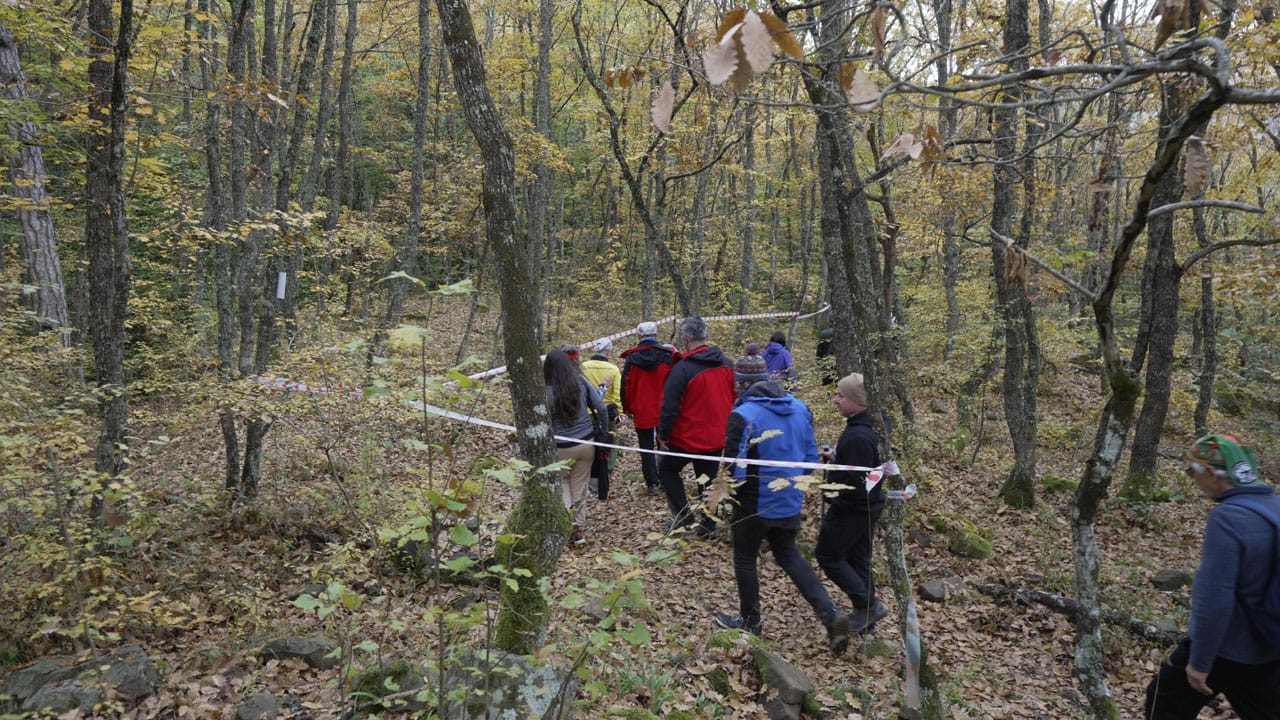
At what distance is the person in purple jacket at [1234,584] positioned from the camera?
11.0 feet

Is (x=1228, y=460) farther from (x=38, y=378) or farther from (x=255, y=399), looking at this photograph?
(x=38, y=378)

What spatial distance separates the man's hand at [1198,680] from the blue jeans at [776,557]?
2.19 meters

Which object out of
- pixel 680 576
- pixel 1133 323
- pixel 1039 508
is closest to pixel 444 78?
pixel 680 576

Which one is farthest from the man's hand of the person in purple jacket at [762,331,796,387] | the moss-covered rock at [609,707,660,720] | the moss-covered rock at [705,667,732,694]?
the person in purple jacket at [762,331,796,387]

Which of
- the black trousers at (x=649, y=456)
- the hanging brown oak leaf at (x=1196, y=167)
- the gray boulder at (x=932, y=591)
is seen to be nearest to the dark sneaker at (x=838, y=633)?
the gray boulder at (x=932, y=591)

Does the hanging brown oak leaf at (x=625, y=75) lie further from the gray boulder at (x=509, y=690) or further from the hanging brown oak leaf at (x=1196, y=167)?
the gray boulder at (x=509, y=690)

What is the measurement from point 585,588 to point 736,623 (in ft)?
8.58

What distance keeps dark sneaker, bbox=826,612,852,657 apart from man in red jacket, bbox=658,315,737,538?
1933 millimetres

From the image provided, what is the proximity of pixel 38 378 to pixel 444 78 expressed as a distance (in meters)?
12.1

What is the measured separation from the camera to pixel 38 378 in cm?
758

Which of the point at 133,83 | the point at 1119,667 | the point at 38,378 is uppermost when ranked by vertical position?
the point at 133,83

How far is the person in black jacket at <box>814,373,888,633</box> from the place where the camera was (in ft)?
17.3

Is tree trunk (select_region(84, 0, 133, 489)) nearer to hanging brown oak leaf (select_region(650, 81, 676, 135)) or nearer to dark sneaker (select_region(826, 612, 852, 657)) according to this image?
hanging brown oak leaf (select_region(650, 81, 676, 135))

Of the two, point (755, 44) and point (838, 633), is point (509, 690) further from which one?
point (755, 44)
